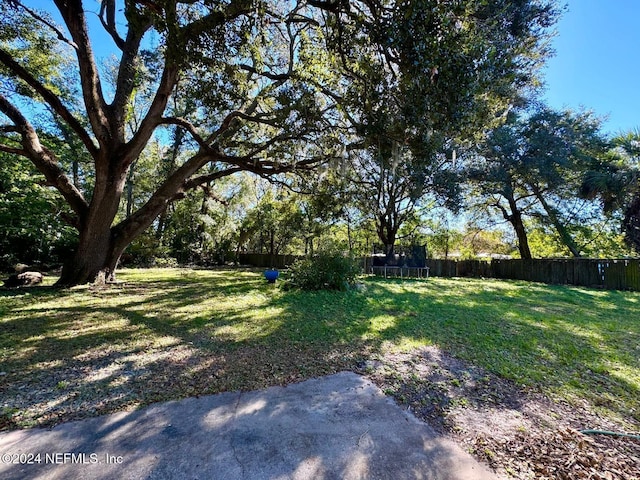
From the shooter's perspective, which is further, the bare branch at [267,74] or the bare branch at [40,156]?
the bare branch at [267,74]

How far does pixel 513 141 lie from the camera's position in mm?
11406

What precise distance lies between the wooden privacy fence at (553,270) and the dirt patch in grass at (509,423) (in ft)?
32.2

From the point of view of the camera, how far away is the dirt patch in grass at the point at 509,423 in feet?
4.93

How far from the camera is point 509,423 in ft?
6.12

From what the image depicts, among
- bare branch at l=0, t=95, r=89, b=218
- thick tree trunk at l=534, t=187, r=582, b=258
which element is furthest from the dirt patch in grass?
thick tree trunk at l=534, t=187, r=582, b=258

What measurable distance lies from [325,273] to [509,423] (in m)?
5.21

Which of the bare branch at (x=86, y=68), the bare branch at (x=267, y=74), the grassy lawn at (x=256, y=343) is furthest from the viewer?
the bare branch at (x=267, y=74)

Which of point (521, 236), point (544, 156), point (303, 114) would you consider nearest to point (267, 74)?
point (303, 114)

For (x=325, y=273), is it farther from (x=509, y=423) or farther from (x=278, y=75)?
(x=509, y=423)

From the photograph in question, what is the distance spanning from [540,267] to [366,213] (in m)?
7.25

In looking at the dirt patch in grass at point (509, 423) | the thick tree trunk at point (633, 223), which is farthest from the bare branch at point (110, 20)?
the thick tree trunk at point (633, 223)

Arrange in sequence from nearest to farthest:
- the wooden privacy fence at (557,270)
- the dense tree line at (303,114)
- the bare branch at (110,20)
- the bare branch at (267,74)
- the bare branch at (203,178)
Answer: the dense tree line at (303,114) → the bare branch at (267,74) → the bare branch at (110,20) → the bare branch at (203,178) → the wooden privacy fence at (557,270)

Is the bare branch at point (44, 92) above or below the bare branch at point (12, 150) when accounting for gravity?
above

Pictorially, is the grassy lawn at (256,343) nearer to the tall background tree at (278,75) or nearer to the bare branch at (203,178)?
the tall background tree at (278,75)
